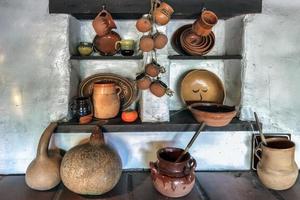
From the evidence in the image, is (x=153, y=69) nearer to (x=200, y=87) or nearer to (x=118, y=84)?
(x=118, y=84)

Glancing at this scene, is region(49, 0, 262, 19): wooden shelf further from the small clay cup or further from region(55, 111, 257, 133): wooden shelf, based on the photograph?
region(55, 111, 257, 133): wooden shelf

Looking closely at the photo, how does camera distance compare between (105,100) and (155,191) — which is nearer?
(155,191)

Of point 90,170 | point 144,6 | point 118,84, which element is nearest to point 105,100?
point 118,84

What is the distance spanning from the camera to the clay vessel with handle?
54.3 inches

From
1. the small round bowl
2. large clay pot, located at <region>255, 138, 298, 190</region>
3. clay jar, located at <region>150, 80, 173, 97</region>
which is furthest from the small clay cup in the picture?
large clay pot, located at <region>255, 138, 298, 190</region>

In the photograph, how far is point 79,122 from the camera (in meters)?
1.50

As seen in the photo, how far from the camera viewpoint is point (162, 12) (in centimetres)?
137

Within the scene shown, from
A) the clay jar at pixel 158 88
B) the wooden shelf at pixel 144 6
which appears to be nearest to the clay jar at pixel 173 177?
the clay jar at pixel 158 88

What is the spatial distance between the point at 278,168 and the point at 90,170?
0.90m

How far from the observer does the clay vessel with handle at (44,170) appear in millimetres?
1379

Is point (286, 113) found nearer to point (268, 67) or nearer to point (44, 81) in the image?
point (268, 67)

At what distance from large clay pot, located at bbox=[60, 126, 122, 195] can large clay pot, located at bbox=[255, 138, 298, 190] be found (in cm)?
73

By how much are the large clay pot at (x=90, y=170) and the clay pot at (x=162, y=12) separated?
26.6 inches

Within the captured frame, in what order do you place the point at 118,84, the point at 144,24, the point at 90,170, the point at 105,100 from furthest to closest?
the point at 118,84 < the point at 105,100 < the point at 144,24 < the point at 90,170
